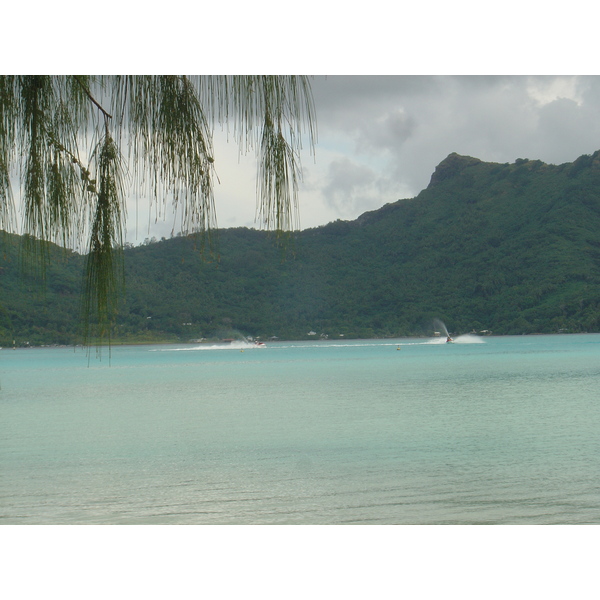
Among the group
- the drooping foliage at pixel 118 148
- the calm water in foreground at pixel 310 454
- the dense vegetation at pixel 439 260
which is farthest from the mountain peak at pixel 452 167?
the drooping foliage at pixel 118 148

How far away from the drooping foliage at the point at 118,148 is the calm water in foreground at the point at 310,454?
16.7ft

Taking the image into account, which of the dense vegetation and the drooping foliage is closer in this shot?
the drooping foliage

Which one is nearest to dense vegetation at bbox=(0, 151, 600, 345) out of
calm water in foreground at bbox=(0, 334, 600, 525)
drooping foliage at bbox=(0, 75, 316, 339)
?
calm water in foreground at bbox=(0, 334, 600, 525)

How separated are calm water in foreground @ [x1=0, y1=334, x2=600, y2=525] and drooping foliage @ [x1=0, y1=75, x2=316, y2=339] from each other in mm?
5102

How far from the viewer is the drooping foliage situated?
5.40 feet

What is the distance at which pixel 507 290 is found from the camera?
2117cm

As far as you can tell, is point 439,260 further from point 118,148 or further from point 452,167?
point 118,148

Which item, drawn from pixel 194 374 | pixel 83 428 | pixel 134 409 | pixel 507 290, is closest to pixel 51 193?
pixel 83 428

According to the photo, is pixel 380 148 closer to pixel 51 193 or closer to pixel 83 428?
pixel 51 193

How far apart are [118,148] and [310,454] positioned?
923 centimetres

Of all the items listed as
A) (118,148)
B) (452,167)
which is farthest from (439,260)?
(118,148)

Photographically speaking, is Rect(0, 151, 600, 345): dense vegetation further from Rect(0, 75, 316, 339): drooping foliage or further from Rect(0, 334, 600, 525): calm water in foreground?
Rect(0, 75, 316, 339): drooping foliage

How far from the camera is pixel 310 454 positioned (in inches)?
413

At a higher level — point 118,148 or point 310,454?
point 118,148
